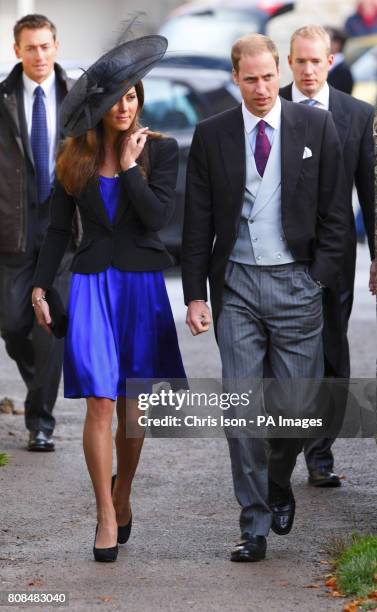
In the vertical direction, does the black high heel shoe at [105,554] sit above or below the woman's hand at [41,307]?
below

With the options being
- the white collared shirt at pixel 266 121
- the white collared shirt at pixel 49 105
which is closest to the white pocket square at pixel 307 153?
the white collared shirt at pixel 266 121

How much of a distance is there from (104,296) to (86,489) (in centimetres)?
171

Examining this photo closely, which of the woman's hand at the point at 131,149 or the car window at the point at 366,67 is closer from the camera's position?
the woman's hand at the point at 131,149

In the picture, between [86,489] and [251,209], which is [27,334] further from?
[251,209]

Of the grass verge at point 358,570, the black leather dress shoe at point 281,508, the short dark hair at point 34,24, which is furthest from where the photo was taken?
the short dark hair at point 34,24

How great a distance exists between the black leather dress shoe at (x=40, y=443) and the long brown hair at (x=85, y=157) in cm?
263

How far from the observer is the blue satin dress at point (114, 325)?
6.53 metres

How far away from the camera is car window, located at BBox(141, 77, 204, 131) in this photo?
16547 millimetres

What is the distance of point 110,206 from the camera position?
665 cm

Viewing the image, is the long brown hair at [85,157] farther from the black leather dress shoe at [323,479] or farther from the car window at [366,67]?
the car window at [366,67]

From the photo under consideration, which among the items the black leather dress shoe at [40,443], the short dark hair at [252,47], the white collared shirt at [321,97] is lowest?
the black leather dress shoe at [40,443]

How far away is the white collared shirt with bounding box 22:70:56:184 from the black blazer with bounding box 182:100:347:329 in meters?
2.46

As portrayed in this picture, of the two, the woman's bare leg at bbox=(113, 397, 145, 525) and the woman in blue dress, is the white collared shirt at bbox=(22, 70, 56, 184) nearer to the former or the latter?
the woman in blue dress

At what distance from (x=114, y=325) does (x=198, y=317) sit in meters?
0.33
